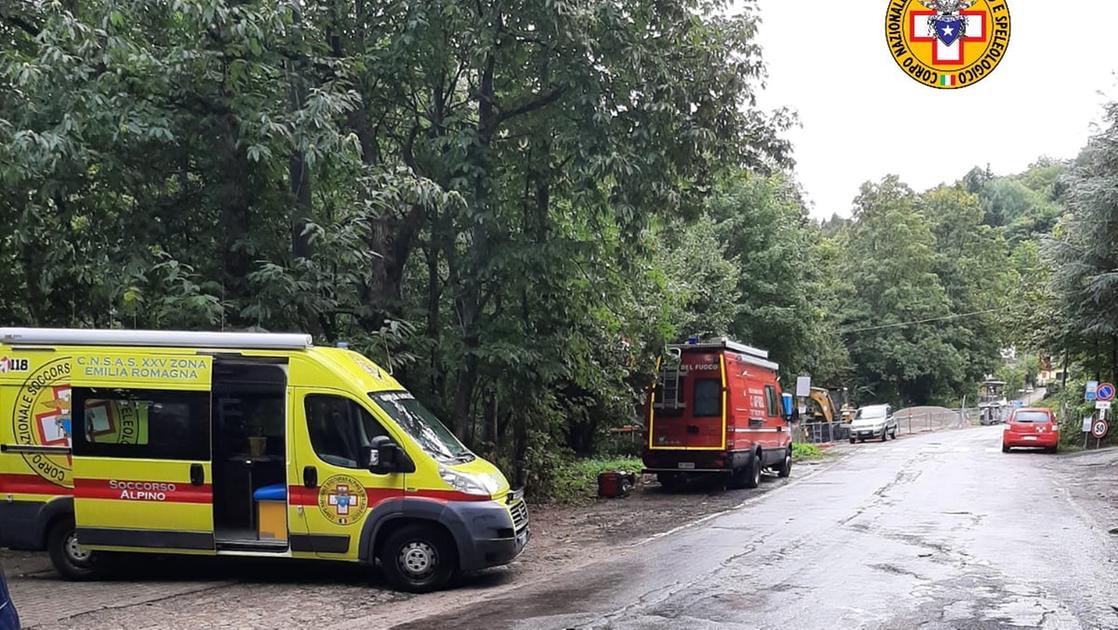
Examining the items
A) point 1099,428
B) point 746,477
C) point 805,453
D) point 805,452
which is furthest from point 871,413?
point 746,477

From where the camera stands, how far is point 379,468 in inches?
386

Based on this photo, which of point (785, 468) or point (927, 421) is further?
point (927, 421)

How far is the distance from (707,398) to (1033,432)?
19.4 meters

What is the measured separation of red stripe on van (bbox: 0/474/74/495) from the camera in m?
10.1

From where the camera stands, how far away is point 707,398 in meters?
20.0

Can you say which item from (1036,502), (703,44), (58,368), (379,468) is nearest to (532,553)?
(379,468)

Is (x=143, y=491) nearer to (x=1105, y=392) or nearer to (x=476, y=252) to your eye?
(x=476, y=252)

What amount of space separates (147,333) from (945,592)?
819 cm

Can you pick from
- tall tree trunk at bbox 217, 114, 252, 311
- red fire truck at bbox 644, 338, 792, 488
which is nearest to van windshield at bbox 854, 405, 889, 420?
red fire truck at bbox 644, 338, 792, 488

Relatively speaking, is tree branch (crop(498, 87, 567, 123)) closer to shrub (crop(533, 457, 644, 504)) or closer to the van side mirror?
shrub (crop(533, 457, 644, 504))

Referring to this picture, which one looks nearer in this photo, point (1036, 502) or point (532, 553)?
point (532, 553)

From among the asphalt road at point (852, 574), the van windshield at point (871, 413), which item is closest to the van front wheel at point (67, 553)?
the asphalt road at point (852, 574)

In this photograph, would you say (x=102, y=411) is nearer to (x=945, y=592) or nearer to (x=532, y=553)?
(x=532, y=553)

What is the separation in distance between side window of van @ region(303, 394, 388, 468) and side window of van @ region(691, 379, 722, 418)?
11015 mm
